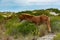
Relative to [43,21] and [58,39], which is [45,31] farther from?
[58,39]

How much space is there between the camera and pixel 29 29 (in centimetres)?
1555

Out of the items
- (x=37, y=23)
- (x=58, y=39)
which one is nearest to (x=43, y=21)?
(x=37, y=23)

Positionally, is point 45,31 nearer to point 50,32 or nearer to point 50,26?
point 50,32

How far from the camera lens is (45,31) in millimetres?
16812

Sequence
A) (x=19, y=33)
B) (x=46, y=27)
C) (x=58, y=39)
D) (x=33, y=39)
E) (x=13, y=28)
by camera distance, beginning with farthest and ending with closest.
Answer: (x=46, y=27) < (x=13, y=28) < (x=19, y=33) < (x=33, y=39) < (x=58, y=39)

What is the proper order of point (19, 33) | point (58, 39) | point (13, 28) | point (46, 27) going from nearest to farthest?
point (58, 39), point (19, 33), point (13, 28), point (46, 27)

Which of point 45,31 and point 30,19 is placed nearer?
point 45,31

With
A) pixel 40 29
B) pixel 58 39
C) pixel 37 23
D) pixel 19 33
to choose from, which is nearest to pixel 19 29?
pixel 19 33

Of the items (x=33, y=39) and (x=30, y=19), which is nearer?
(x=33, y=39)

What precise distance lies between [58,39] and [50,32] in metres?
5.15

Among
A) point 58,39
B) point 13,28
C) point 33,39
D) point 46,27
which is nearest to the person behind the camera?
point 58,39

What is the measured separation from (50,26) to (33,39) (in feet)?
16.6

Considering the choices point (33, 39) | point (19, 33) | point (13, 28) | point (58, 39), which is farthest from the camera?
point (13, 28)

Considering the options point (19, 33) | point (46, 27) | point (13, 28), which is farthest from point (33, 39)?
point (46, 27)
